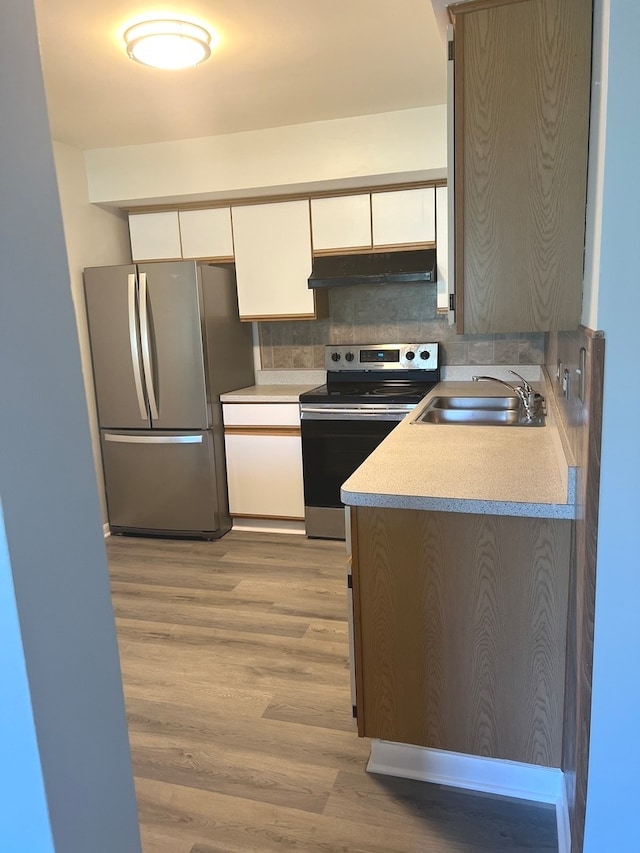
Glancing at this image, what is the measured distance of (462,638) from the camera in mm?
1763

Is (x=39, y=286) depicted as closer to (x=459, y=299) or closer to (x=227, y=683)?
(x=459, y=299)

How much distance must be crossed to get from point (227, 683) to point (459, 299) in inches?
68.3

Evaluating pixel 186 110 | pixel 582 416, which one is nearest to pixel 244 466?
pixel 186 110

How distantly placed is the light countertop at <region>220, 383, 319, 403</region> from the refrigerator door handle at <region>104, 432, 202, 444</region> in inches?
12.7

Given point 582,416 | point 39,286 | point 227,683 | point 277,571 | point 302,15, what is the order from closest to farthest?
1. point 39,286
2. point 582,416
3. point 302,15
4. point 227,683
5. point 277,571

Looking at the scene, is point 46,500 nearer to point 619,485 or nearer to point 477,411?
point 619,485

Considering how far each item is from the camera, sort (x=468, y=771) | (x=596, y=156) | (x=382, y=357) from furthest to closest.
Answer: (x=382, y=357)
(x=468, y=771)
(x=596, y=156)

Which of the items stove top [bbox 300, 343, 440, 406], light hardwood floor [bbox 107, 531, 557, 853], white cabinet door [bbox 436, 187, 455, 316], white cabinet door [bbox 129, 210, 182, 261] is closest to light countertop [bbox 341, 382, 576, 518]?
light hardwood floor [bbox 107, 531, 557, 853]

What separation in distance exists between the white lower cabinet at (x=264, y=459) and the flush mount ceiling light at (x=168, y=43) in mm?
2014

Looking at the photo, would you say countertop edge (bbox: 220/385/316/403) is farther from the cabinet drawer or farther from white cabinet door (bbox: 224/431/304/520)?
white cabinet door (bbox: 224/431/304/520)

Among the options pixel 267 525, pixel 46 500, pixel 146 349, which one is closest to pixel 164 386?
pixel 146 349

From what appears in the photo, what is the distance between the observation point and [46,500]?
0.76 m

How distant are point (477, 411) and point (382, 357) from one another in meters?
1.17

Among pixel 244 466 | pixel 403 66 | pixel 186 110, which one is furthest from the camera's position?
pixel 244 466
